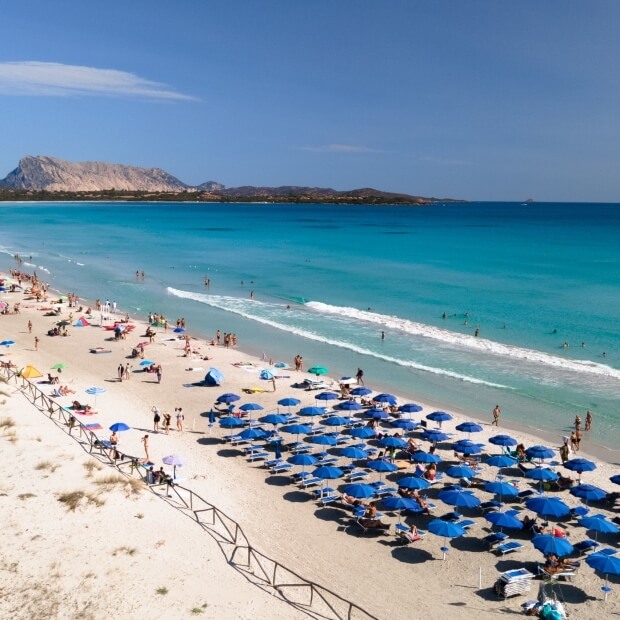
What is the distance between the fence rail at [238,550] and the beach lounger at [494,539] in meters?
4.73

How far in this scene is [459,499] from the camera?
15.8 m

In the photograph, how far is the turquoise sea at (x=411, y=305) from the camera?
1129 inches

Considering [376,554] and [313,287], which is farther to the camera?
[313,287]

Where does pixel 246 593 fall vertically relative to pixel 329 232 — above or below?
below

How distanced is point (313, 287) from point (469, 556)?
1670 inches

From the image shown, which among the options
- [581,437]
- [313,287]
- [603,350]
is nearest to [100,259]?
[313,287]

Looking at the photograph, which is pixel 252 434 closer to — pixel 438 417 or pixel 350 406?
pixel 350 406

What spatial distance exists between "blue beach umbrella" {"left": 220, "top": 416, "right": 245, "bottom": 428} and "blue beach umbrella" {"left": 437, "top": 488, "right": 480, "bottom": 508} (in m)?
8.45

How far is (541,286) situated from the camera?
56812mm

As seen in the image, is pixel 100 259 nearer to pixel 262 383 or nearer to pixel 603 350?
pixel 262 383

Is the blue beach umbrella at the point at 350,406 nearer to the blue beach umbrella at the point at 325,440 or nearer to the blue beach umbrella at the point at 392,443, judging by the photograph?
the blue beach umbrella at the point at 392,443

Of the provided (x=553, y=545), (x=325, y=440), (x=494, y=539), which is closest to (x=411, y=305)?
(x=325, y=440)

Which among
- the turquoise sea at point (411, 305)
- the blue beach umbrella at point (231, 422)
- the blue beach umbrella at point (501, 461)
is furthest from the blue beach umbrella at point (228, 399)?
the blue beach umbrella at point (501, 461)

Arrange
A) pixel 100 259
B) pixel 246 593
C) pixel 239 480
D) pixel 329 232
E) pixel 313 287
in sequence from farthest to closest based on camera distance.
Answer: pixel 329 232, pixel 100 259, pixel 313 287, pixel 239 480, pixel 246 593
